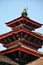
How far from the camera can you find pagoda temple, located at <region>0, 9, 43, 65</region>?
1789 cm

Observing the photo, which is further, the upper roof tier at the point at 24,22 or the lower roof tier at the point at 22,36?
the upper roof tier at the point at 24,22

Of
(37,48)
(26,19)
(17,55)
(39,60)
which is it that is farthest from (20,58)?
(26,19)

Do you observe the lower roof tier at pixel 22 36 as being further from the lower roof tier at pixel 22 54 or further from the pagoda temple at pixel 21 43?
the lower roof tier at pixel 22 54

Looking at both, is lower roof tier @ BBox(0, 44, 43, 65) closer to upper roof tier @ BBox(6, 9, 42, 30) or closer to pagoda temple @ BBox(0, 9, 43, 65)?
pagoda temple @ BBox(0, 9, 43, 65)

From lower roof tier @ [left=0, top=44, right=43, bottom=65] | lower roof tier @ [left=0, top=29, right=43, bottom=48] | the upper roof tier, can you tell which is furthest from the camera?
the upper roof tier

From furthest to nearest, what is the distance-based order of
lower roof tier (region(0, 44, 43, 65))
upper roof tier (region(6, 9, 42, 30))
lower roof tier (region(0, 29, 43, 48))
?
upper roof tier (region(6, 9, 42, 30))
lower roof tier (region(0, 29, 43, 48))
lower roof tier (region(0, 44, 43, 65))

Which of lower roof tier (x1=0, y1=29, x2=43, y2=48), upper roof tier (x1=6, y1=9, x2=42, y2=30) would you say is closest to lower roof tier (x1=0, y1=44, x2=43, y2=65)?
lower roof tier (x1=0, y1=29, x2=43, y2=48)

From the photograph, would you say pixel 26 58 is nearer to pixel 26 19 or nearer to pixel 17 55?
pixel 17 55

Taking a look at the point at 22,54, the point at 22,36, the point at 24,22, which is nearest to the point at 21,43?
the point at 22,36

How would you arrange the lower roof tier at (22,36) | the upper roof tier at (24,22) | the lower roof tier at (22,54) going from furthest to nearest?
the upper roof tier at (24,22) → the lower roof tier at (22,36) → the lower roof tier at (22,54)

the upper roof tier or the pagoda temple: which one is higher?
the upper roof tier

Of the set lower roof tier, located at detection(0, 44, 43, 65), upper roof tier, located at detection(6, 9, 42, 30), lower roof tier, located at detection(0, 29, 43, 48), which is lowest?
lower roof tier, located at detection(0, 44, 43, 65)

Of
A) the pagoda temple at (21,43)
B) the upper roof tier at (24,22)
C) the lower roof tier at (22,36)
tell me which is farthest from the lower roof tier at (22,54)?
the upper roof tier at (24,22)

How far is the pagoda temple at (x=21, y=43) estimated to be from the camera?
17891mm
